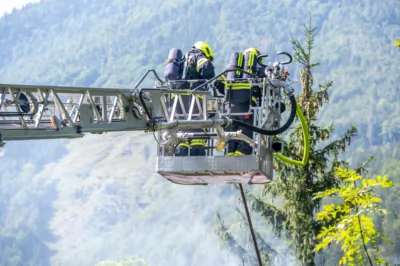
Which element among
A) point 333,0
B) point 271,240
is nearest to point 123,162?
point 271,240

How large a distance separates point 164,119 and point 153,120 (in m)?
0.57

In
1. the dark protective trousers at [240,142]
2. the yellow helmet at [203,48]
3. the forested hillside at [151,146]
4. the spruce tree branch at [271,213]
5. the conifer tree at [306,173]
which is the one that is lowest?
the forested hillside at [151,146]

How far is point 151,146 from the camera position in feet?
439

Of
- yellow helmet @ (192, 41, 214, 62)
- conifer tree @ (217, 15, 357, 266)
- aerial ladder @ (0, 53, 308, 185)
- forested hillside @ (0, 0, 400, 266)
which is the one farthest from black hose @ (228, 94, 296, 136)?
forested hillside @ (0, 0, 400, 266)

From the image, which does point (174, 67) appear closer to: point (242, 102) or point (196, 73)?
point (196, 73)

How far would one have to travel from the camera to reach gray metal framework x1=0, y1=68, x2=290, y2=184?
14.0 m

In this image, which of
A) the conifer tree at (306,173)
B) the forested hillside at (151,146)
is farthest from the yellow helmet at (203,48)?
the forested hillside at (151,146)

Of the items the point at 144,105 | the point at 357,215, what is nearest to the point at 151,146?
the point at 144,105

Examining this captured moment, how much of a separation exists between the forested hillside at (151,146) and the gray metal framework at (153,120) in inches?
1527

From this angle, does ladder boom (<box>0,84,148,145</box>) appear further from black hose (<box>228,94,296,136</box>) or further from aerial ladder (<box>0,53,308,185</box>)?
black hose (<box>228,94,296,136</box>)

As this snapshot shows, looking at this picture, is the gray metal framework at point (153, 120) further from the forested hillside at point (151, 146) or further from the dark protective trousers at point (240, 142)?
the forested hillside at point (151, 146)

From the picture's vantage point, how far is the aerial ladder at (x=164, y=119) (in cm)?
1402

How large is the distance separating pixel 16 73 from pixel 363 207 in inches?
6793

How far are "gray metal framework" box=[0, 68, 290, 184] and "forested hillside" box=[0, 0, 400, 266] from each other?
3879cm
